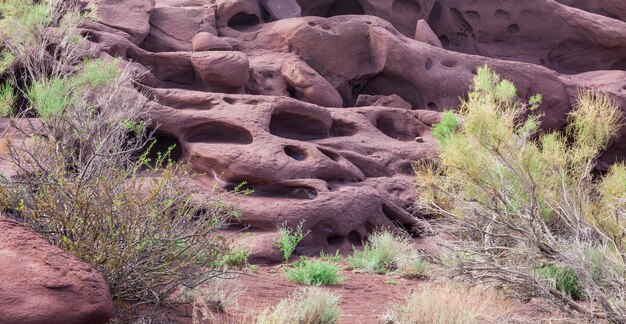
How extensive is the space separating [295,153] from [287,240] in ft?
9.26

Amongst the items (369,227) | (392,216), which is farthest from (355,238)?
(392,216)

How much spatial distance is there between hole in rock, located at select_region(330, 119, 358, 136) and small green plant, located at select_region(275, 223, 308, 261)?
13.8 ft

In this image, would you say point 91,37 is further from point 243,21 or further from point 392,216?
point 392,216

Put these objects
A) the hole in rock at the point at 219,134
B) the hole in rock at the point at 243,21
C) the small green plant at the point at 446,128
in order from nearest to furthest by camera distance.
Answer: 1. the small green plant at the point at 446,128
2. the hole in rock at the point at 219,134
3. the hole in rock at the point at 243,21

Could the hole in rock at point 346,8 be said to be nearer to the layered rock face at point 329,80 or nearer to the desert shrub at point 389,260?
the layered rock face at point 329,80

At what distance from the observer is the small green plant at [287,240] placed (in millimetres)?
9966

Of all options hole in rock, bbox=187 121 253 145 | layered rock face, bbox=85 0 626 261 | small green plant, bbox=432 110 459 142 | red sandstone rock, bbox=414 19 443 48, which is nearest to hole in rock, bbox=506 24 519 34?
layered rock face, bbox=85 0 626 261

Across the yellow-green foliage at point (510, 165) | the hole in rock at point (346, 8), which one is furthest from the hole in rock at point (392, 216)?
the hole in rock at point (346, 8)

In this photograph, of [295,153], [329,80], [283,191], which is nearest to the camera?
[283,191]

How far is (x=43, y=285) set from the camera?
154 inches

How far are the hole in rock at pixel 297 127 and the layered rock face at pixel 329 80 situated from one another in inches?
1.2

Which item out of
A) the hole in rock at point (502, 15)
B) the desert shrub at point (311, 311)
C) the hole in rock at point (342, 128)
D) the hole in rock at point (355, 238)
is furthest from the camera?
the hole in rock at point (502, 15)

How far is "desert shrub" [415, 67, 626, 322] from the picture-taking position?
20.6 ft

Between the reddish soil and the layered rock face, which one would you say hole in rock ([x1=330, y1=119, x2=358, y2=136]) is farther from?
the reddish soil
